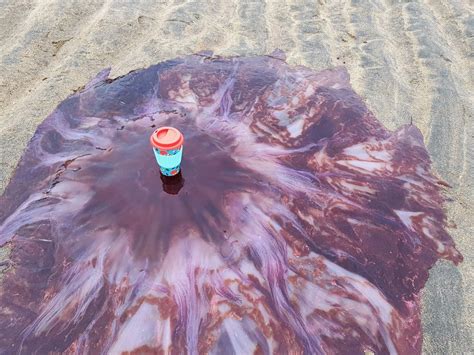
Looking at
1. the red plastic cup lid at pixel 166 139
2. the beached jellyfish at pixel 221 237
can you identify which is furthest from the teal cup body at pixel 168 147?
the beached jellyfish at pixel 221 237

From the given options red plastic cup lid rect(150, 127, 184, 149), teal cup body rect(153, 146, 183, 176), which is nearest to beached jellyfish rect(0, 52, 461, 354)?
teal cup body rect(153, 146, 183, 176)

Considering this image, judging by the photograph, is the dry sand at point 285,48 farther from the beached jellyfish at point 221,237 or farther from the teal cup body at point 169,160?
the teal cup body at point 169,160

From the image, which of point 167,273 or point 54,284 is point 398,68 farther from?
point 54,284

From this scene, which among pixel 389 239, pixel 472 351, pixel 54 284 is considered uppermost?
pixel 54 284

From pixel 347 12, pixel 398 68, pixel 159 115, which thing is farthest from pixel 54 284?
pixel 347 12

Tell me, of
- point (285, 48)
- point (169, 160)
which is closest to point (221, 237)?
point (169, 160)
